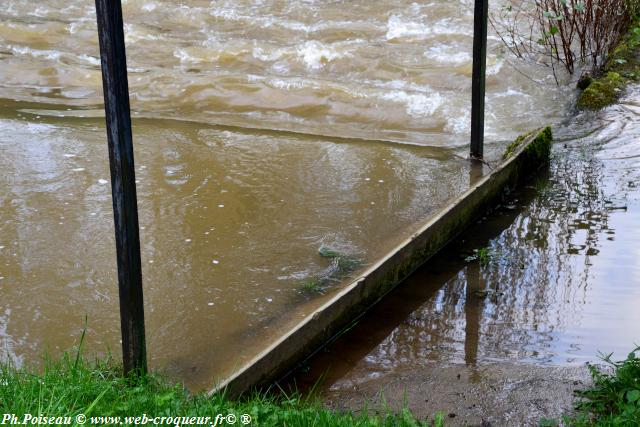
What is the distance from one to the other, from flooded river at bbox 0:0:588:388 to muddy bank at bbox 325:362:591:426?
2.07 feet

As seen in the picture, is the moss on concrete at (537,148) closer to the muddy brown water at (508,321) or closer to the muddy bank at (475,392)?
the muddy brown water at (508,321)

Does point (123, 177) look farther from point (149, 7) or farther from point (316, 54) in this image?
point (149, 7)

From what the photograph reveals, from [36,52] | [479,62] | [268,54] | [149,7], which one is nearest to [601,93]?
[479,62]

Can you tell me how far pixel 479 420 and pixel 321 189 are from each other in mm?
3156

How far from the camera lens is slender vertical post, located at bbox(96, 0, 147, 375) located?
306 cm

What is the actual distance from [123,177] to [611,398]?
2.30 m

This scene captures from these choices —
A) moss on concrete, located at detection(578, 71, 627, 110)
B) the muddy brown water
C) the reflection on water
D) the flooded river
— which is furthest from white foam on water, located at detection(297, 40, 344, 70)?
the muddy brown water

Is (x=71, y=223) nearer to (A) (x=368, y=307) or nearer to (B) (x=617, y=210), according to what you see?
(A) (x=368, y=307)

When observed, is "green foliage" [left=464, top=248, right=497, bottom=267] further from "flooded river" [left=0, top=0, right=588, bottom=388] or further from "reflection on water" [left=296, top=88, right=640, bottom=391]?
"flooded river" [left=0, top=0, right=588, bottom=388]

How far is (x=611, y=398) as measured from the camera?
3.49 m

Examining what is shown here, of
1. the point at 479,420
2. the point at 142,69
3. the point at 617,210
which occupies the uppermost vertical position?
the point at 142,69

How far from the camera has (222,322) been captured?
434 cm

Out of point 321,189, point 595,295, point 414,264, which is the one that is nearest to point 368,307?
point 414,264

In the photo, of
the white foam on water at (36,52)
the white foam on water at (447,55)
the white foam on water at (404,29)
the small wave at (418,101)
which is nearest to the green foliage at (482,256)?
the small wave at (418,101)
